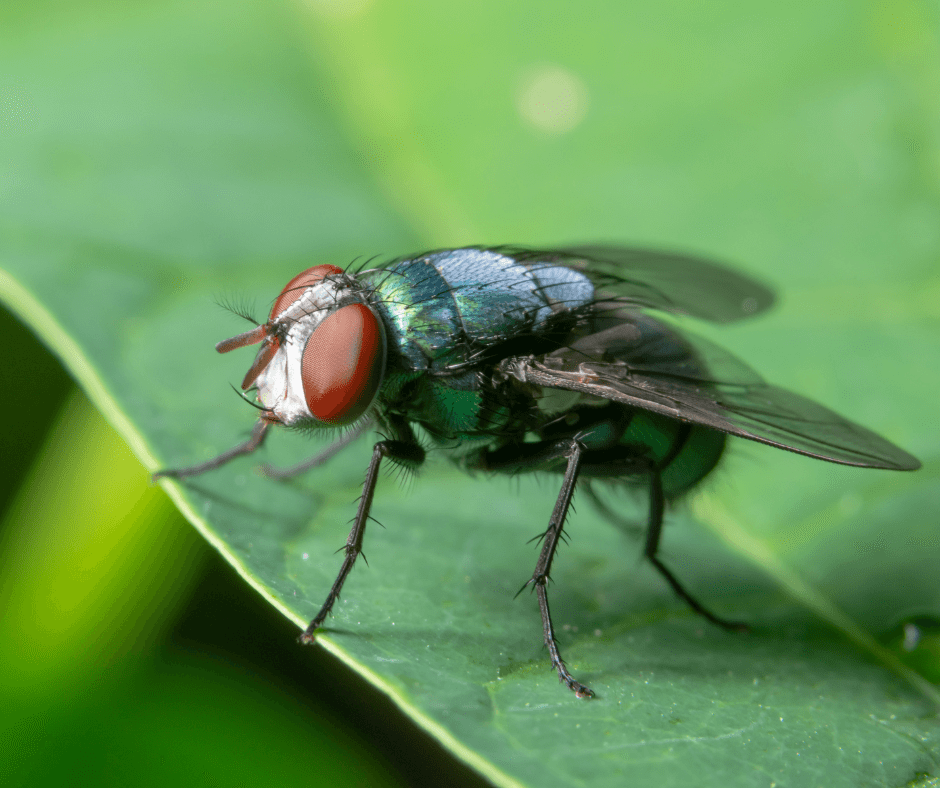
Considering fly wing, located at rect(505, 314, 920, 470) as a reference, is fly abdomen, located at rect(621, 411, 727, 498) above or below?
below

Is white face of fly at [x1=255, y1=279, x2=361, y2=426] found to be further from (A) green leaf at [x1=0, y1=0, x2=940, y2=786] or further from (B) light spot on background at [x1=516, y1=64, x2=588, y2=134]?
(B) light spot on background at [x1=516, y1=64, x2=588, y2=134]

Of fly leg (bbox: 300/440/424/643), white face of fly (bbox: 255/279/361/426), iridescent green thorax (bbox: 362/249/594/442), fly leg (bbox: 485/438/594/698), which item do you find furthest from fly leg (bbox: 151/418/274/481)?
fly leg (bbox: 485/438/594/698)

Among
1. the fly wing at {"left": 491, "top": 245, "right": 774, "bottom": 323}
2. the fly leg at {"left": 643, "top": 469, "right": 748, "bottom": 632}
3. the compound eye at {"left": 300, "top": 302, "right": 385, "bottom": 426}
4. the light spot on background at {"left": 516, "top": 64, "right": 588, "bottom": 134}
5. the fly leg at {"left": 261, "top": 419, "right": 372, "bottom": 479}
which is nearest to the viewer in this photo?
the compound eye at {"left": 300, "top": 302, "right": 385, "bottom": 426}

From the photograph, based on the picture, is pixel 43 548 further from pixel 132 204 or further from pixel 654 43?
pixel 654 43

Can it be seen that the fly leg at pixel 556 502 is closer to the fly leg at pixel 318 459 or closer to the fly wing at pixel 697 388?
the fly wing at pixel 697 388

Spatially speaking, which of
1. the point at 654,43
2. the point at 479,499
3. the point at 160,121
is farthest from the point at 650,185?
the point at 160,121

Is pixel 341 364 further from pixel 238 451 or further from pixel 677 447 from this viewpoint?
pixel 677 447

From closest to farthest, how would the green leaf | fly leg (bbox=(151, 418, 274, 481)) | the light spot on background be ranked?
the green leaf < fly leg (bbox=(151, 418, 274, 481)) < the light spot on background
